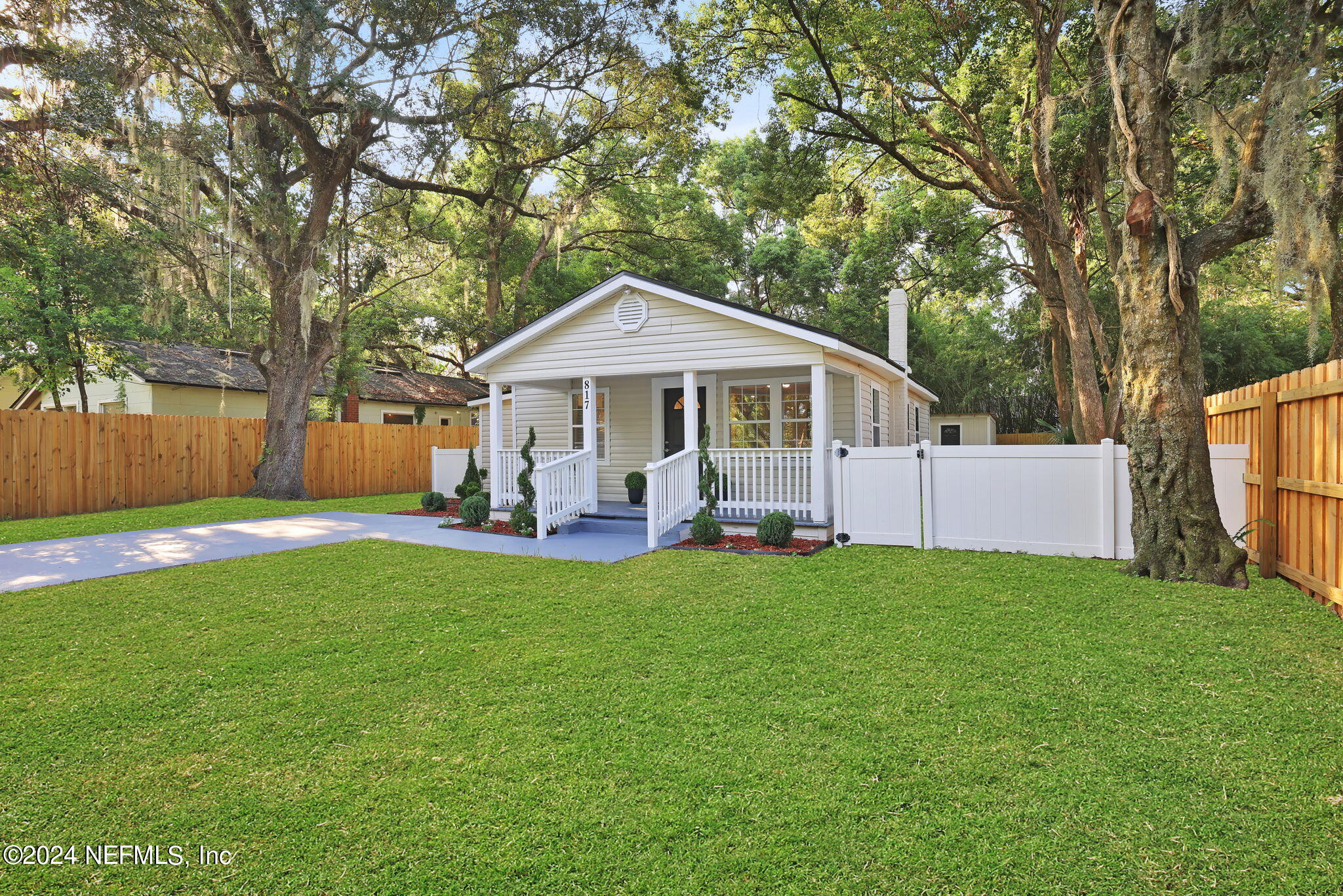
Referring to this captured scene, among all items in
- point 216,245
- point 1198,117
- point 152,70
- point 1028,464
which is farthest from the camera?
point 216,245

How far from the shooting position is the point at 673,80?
39.2 feet

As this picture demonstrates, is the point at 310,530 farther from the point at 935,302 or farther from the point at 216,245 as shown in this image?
the point at 935,302

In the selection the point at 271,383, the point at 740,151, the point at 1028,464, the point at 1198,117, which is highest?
the point at 740,151

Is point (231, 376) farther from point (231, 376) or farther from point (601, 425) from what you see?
point (601, 425)

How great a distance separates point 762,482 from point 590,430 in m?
3.08

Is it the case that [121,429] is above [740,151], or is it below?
below

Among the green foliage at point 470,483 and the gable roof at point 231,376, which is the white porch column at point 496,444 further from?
the gable roof at point 231,376

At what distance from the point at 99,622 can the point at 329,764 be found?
3.45 metres

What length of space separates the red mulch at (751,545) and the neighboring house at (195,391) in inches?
534

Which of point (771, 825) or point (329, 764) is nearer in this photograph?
point (771, 825)

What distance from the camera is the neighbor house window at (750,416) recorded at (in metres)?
10.5

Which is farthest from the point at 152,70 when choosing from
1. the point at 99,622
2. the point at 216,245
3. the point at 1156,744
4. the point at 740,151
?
the point at 740,151

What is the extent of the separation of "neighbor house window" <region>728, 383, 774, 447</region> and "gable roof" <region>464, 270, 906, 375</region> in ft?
5.45

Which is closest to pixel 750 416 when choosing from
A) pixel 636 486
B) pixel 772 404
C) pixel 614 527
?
pixel 772 404
